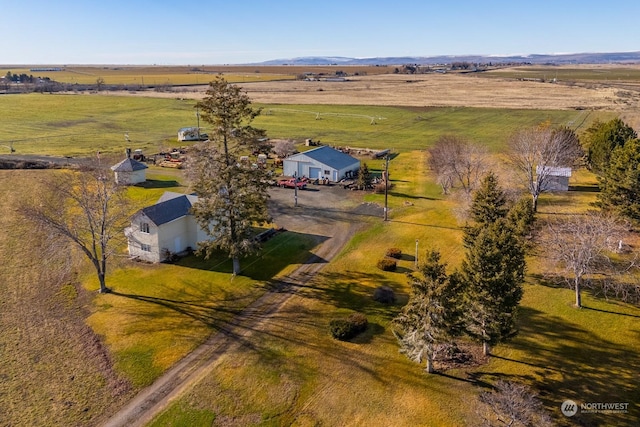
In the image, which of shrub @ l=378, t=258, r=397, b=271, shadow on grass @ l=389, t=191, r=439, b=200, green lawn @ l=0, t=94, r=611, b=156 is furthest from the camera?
green lawn @ l=0, t=94, r=611, b=156

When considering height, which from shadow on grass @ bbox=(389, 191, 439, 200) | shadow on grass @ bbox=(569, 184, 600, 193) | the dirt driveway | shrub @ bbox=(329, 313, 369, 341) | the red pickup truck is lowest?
shrub @ bbox=(329, 313, 369, 341)

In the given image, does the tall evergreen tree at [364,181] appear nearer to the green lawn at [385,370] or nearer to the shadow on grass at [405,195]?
the shadow on grass at [405,195]

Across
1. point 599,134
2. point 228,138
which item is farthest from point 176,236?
point 599,134

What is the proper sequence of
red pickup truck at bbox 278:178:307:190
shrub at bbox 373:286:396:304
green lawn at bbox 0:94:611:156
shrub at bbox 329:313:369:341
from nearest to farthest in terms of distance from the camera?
shrub at bbox 329:313:369:341 → shrub at bbox 373:286:396:304 → red pickup truck at bbox 278:178:307:190 → green lawn at bbox 0:94:611:156

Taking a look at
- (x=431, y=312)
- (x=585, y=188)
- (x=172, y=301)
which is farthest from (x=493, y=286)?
(x=585, y=188)

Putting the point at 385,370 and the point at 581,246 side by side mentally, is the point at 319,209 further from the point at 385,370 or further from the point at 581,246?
the point at 385,370

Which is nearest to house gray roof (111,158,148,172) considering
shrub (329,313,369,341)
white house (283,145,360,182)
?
white house (283,145,360,182)

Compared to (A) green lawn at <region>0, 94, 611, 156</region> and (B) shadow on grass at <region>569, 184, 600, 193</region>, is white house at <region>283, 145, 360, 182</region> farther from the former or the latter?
(B) shadow on grass at <region>569, 184, 600, 193</region>

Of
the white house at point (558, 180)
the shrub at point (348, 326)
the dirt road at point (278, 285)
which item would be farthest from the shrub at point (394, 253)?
the white house at point (558, 180)
